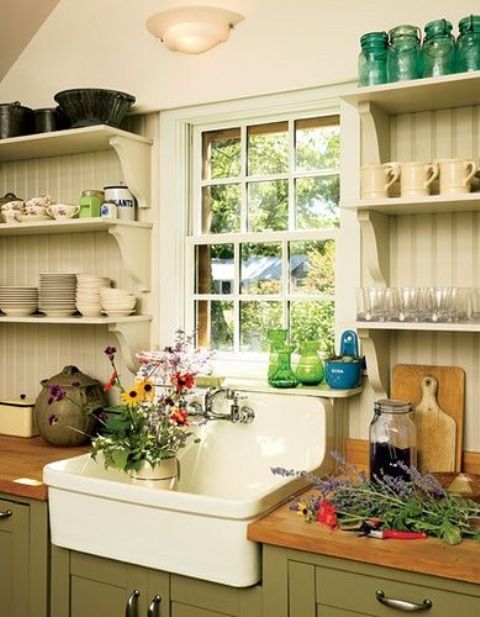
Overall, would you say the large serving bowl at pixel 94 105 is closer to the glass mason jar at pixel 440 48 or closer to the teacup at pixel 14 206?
the teacup at pixel 14 206

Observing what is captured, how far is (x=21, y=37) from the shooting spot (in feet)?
10.6

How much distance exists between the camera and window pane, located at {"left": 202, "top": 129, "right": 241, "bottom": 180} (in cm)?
297

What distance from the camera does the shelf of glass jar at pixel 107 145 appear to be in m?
2.86

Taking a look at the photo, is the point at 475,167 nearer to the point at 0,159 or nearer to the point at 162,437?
the point at 162,437

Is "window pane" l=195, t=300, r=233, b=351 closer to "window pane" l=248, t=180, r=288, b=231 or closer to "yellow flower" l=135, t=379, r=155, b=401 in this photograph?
"window pane" l=248, t=180, r=288, b=231

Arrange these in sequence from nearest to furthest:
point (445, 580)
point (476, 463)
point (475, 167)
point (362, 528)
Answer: point (445, 580) → point (362, 528) → point (475, 167) → point (476, 463)

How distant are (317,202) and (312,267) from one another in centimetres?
24

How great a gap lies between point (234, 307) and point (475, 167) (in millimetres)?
1118

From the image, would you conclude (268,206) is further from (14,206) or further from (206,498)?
(206,498)

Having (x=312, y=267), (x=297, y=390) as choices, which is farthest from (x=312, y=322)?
(x=297, y=390)

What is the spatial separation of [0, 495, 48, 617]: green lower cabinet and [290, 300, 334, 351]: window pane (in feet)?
3.54

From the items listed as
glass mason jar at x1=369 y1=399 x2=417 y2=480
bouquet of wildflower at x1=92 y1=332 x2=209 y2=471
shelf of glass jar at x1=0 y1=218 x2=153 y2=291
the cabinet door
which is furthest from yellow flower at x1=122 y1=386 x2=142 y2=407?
shelf of glass jar at x1=0 y1=218 x2=153 y2=291

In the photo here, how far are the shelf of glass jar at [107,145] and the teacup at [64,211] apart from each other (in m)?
0.23

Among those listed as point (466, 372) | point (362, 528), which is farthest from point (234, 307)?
point (362, 528)
